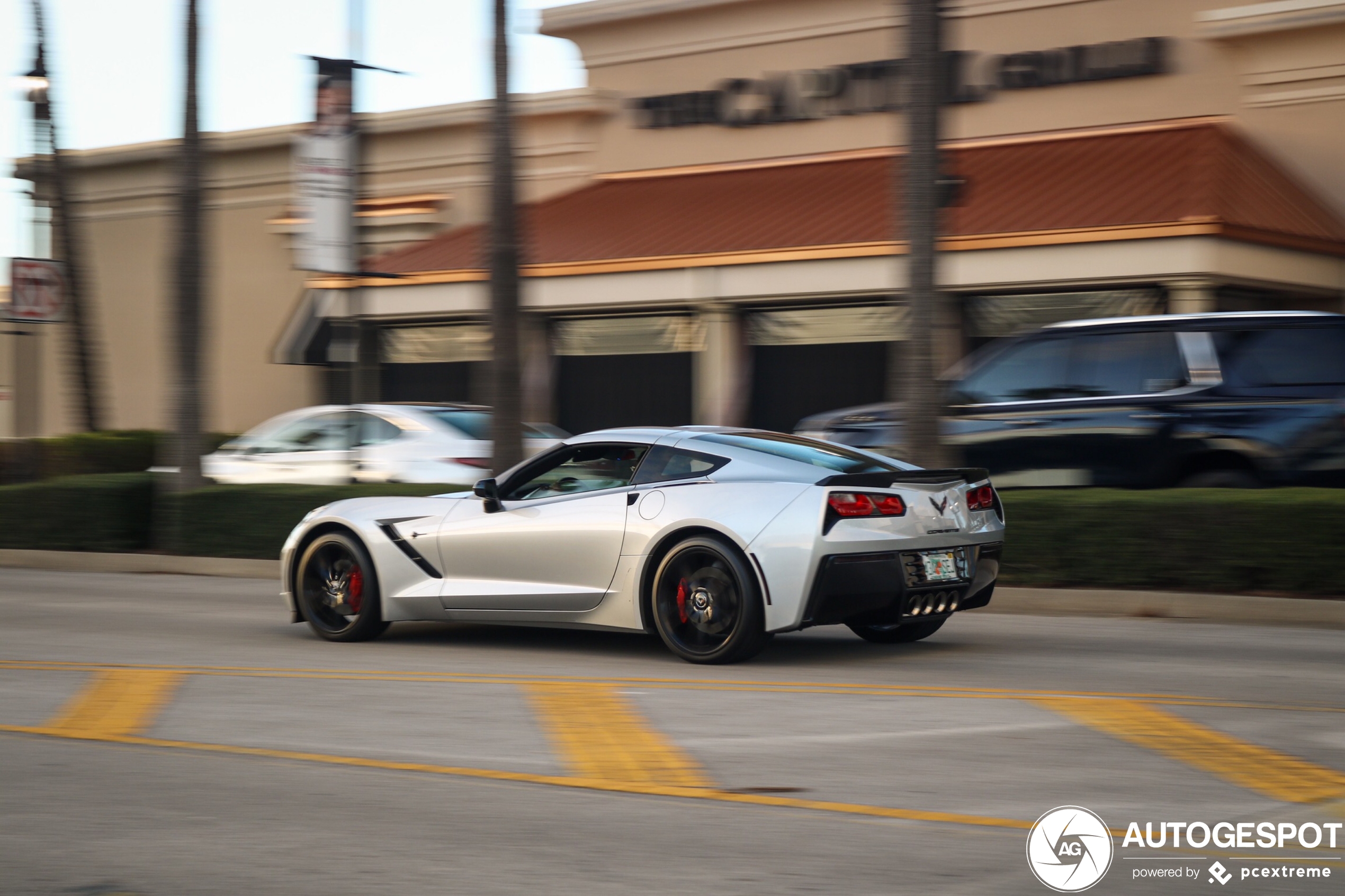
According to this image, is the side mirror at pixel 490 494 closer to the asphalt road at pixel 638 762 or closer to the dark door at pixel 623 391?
the asphalt road at pixel 638 762

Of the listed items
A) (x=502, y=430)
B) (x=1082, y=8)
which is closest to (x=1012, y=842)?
(x=502, y=430)

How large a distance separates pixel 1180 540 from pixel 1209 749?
5.85m

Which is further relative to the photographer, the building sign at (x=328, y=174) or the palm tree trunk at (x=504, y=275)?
the building sign at (x=328, y=174)

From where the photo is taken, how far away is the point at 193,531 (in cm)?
1677

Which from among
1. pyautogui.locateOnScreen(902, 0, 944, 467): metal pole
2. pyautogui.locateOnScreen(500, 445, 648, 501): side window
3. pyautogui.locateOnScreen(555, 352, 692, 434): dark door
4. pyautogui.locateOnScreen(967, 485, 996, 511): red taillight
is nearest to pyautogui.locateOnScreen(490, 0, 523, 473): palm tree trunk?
pyautogui.locateOnScreen(902, 0, 944, 467): metal pole

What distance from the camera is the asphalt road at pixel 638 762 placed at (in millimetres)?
4781

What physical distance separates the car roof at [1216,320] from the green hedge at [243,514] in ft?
20.9

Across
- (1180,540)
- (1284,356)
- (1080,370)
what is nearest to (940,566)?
(1180,540)

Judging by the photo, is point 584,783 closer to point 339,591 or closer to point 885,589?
point 885,589

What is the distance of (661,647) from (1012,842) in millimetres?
4739

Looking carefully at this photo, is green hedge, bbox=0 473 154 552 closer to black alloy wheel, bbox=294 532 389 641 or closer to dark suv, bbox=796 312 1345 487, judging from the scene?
→ dark suv, bbox=796 312 1345 487

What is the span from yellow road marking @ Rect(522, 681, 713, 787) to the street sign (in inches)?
535

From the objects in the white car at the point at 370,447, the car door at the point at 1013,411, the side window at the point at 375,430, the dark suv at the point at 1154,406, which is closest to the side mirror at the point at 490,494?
the dark suv at the point at 1154,406

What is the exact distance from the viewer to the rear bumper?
8289 mm
